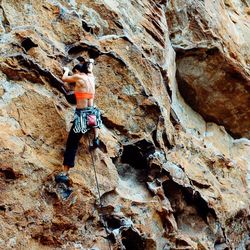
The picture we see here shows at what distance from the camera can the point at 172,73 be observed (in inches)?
593

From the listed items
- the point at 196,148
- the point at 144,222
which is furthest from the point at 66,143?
the point at 196,148

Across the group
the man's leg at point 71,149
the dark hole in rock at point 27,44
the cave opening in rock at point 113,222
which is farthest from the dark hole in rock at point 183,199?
the dark hole in rock at point 27,44

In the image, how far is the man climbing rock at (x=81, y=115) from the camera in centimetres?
980

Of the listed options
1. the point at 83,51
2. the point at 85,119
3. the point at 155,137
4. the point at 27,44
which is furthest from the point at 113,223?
the point at 27,44

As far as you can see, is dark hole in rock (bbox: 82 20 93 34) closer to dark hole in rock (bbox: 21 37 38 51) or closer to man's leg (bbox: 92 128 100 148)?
dark hole in rock (bbox: 21 37 38 51)

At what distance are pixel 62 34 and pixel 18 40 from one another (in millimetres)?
1380

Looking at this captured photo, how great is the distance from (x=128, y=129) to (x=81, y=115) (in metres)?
2.29

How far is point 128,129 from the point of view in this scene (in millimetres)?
11961

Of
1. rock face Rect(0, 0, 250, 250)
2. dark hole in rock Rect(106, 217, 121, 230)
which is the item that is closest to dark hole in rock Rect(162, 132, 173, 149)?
rock face Rect(0, 0, 250, 250)

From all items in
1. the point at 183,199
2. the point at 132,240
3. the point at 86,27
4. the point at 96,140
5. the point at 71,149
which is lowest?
the point at 132,240

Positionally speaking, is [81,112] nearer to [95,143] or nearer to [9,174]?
[95,143]

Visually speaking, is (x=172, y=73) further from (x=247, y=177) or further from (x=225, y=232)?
(x=225, y=232)

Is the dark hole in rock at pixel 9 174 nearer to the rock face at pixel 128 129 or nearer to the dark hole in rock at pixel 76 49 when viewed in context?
the rock face at pixel 128 129

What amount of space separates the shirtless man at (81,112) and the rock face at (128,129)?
432 mm
